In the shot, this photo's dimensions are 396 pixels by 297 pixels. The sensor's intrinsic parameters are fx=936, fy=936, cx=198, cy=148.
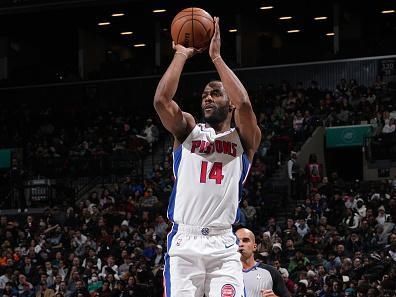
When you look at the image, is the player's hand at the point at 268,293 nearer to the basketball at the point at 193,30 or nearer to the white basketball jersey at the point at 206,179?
the white basketball jersey at the point at 206,179

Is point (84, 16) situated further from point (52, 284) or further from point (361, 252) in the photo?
point (361, 252)

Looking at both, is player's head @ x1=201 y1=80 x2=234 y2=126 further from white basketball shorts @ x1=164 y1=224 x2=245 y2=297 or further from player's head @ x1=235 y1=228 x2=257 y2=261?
player's head @ x1=235 y1=228 x2=257 y2=261

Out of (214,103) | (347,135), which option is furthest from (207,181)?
(347,135)

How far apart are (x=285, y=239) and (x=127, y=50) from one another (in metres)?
22.9

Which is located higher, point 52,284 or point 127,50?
point 127,50

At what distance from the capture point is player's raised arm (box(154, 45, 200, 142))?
7449 millimetres

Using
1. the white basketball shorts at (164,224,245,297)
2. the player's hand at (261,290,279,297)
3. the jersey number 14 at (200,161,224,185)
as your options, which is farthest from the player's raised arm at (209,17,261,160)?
the player's hand at (261,290,279,297)

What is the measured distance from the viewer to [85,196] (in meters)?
30.0

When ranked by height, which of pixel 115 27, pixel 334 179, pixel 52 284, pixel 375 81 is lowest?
pixel 52 284

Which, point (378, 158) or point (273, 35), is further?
point (273, 35)

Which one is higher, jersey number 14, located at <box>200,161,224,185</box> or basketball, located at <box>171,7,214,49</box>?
basketball, located at <box>171,7,214,49</box>

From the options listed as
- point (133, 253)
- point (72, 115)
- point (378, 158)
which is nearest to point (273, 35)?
point (72, 115)

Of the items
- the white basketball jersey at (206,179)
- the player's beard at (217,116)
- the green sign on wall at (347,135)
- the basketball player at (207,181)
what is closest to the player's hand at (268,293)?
the basketball player at (207,181)

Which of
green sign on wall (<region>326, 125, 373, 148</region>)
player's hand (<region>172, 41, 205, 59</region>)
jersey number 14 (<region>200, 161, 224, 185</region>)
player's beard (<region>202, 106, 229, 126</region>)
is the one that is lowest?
green sign on wall (<region>326, 125, 373, 148</region>)
